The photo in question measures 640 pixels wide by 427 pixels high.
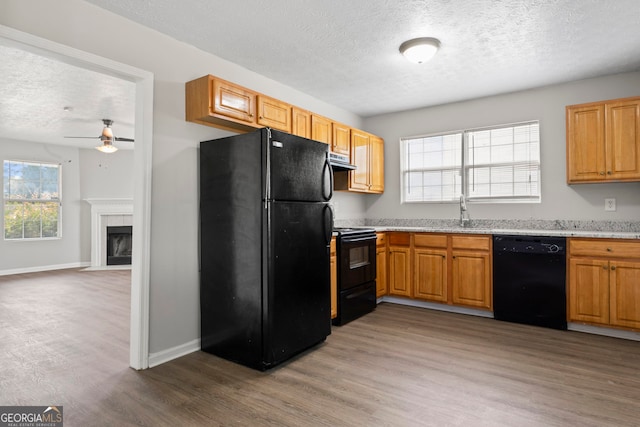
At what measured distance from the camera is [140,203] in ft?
8.65

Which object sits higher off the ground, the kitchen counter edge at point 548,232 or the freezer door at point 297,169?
the freezer door at point 297,169

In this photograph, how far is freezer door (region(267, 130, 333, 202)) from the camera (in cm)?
262

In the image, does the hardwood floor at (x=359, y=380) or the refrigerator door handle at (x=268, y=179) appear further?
the refrigerator door handle at (x=268, y=179)

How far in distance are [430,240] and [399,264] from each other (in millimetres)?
510

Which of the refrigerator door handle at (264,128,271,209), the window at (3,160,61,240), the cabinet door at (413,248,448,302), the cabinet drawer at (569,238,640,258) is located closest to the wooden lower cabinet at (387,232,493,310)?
the cabinet door at (413,248,448,302)

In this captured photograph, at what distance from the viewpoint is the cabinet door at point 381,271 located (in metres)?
4.33

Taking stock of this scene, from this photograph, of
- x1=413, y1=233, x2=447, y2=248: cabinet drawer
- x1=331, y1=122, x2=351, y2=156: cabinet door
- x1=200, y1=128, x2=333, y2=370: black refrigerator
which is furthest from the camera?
x1=331, y1=122, x2=351, y2=156: cabinet door

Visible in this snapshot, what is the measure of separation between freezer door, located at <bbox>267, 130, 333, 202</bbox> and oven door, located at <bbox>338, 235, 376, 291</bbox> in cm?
82

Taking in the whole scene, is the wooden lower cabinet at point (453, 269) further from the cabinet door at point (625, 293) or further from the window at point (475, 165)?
the cabinet door at point (625, 293)

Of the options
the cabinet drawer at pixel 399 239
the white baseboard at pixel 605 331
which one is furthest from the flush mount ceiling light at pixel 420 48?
the white baseboard at pixel 605 331

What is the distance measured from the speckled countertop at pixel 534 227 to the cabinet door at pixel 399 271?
290 mm

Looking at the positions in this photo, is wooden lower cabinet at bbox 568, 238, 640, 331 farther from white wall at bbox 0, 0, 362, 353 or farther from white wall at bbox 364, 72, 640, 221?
white wall at bbox 0, 0, 362, 353

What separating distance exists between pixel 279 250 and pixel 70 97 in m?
3.85

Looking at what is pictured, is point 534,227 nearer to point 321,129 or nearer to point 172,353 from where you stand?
point 321,129
